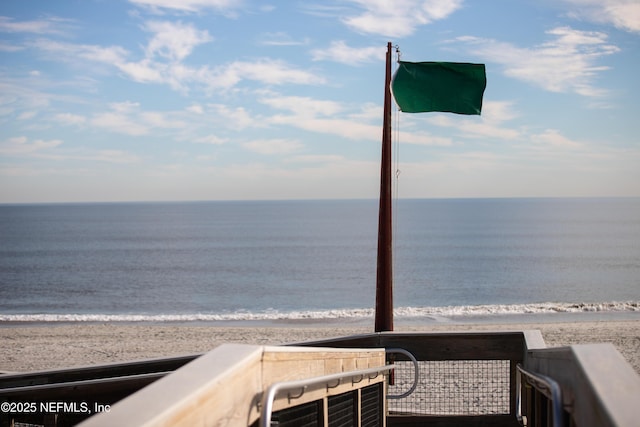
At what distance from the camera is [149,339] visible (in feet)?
74.8

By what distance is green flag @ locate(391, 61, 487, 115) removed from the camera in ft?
27.3

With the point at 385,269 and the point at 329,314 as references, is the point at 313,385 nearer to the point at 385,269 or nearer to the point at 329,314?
the point at 385,269

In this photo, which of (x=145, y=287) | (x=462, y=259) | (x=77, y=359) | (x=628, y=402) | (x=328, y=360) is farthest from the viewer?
(x=462, y=259)

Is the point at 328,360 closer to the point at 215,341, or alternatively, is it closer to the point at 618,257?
the point at 215,341

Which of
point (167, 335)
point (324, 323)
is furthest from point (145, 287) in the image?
point (167, 335)

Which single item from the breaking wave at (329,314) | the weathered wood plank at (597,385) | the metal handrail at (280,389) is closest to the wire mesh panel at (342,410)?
the metal handrail at (280,389)

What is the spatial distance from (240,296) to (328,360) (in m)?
40.7

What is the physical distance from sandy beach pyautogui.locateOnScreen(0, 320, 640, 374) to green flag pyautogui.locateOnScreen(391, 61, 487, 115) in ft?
30.2

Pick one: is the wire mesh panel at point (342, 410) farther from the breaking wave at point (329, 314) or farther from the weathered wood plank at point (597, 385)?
the breaking wave at point (329, 314)

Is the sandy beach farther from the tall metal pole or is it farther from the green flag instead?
the tall metal pole

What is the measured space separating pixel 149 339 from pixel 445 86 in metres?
17.2

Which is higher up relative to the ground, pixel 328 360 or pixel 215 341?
pixel 328 360

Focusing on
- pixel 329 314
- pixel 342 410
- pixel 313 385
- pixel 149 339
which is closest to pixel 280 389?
pixel 313 385

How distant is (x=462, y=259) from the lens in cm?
6931
